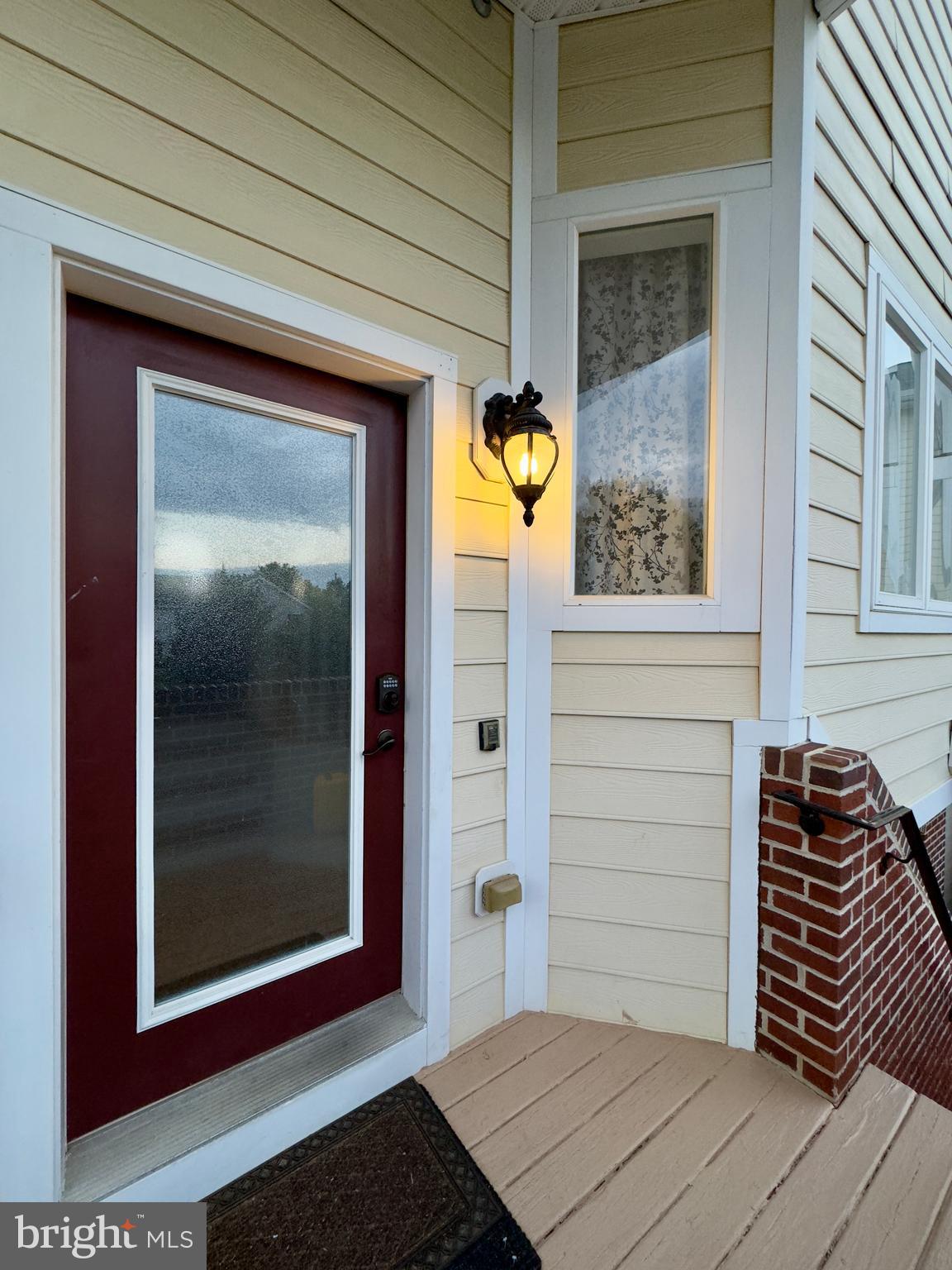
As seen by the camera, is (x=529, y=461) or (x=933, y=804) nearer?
(x=529, y=461)

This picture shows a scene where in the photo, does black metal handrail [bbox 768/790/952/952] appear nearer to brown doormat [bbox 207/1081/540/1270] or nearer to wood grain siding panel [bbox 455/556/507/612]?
wood grain siding panel [bbox 455/556/507/612]

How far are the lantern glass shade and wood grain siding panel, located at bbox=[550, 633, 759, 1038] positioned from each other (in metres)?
0.51

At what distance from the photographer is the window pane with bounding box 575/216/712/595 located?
198cm

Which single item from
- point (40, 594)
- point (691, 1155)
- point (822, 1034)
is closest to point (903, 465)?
point (822, 1034)

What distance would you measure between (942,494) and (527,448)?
2797 mm

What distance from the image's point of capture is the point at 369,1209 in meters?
1.35

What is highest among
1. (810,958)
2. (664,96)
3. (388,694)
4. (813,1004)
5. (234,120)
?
(664,96)

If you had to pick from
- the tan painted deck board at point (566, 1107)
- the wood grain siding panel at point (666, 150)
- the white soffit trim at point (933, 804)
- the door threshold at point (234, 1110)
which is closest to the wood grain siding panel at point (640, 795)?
the tan painted deck board at point (566, 1107)

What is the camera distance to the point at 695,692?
1.92 metres

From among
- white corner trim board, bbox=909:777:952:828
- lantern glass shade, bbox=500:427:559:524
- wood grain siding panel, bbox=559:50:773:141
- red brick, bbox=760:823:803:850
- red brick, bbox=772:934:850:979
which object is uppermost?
wood grain siding panel, bbox=559:50:773:141

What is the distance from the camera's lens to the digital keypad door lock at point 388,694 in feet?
5.93

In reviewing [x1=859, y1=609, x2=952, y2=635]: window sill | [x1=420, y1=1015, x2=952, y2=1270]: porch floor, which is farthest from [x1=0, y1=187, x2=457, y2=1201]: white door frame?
[x1=859, y1=609, x2=952, y2=635]: window sill

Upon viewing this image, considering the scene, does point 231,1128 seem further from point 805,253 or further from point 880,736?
point 805,253

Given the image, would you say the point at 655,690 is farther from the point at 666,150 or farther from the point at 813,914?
the point at 666,150
